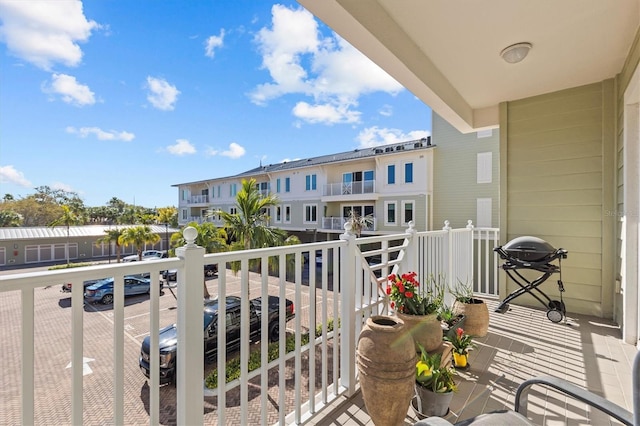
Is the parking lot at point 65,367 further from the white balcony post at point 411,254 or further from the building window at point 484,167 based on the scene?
the building window at point 484,167

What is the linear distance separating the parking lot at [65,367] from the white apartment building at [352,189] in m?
6.11

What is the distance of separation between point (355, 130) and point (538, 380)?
18.6m

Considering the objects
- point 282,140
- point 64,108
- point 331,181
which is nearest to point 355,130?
point 331,181

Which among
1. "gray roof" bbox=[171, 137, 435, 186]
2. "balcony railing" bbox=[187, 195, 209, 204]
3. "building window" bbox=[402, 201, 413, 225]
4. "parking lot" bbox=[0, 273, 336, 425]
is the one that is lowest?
"parking lot" bbox=[0, 273, 336, 425]

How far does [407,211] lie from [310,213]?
5.60 meters

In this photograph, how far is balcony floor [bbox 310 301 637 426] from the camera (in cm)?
194

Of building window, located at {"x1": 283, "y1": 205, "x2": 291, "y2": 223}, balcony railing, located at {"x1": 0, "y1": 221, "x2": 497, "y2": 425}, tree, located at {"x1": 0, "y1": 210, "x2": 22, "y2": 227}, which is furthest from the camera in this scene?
tree, located at {"x1": 0, "y1": 210, "x2": 22, "y2": 227}

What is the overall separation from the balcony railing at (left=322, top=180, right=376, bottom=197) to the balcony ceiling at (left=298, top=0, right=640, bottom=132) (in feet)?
34.8

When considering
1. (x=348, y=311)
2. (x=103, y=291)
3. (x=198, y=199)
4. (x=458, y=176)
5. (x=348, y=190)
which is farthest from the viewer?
(x=198, y=199)

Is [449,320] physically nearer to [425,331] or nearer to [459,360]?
[459,360]

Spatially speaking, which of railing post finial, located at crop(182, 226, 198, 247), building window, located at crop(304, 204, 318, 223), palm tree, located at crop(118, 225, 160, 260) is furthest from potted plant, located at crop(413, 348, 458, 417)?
palm tree, located at crop(118, 225, 160, 260)

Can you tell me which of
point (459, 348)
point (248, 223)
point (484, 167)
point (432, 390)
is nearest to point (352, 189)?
point (484, 167)

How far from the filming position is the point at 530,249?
11.2 ft

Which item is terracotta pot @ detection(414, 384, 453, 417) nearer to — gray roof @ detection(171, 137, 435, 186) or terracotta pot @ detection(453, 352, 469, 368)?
terracotta pot @ detection(453, 352, 469, 368)
